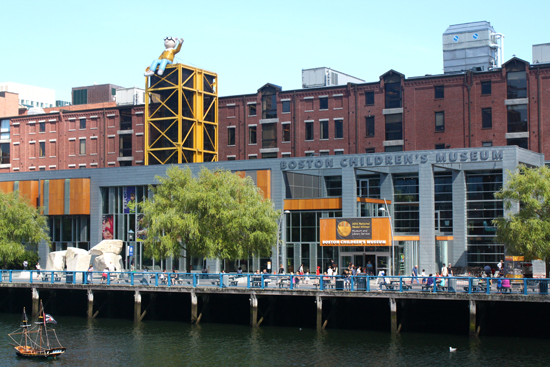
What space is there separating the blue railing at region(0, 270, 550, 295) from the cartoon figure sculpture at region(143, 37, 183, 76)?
3216cm

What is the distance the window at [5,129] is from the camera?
323 ft

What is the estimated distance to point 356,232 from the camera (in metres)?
54.8

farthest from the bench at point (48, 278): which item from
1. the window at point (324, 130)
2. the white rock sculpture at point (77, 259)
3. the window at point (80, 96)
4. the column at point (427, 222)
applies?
the window at point (80, 96)

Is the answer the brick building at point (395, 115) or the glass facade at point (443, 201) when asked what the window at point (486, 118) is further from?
the glass facade at point (443, 201)

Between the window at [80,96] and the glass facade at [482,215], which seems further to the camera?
the window at [80,96]

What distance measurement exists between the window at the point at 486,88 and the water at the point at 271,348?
36.9m

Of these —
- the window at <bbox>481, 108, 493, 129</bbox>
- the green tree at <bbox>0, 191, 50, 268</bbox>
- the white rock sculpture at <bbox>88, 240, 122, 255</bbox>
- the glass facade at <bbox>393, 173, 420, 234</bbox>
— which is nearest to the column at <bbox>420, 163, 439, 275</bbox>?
the glass facade at <bbox>393, 173, 420, 234</bbox>

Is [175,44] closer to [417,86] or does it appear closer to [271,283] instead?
[417,86]

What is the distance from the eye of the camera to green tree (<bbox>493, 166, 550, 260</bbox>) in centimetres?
4575

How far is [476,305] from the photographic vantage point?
43.3 metres

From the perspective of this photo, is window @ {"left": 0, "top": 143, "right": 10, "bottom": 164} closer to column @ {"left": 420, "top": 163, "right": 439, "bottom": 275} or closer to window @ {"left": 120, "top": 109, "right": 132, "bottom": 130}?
window @ {"left": 120, "top": 109, "right": 132, "bottom": 130}

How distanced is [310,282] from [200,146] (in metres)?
38.5

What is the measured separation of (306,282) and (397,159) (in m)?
17.2

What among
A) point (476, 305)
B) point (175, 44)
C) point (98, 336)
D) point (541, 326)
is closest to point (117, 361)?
point (98, 336)
